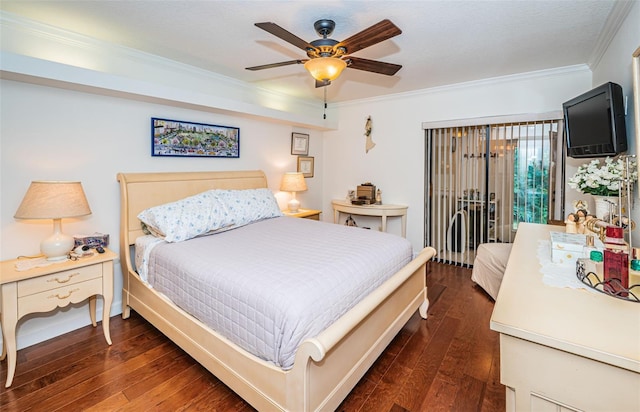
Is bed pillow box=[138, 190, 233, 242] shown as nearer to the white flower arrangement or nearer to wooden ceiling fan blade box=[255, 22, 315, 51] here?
wooden ceiling fan blade box=[255, 22, 315, 51]

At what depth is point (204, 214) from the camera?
270 centimetres

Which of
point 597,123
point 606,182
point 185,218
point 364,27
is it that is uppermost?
point 364,27

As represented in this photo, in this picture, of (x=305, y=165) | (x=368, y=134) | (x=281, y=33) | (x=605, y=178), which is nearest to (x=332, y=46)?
(x=281, y=33)

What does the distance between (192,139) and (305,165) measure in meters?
1.95

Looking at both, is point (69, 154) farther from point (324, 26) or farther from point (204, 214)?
point (324, 26)

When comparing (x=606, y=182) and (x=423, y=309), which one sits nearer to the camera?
(x=606, y=182)

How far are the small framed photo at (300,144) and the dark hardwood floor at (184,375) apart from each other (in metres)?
2.97

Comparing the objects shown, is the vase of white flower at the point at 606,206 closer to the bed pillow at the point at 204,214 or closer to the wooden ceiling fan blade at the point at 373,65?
the wooden ceiling fan blade at the point at 373,65

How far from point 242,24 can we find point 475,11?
163 cm

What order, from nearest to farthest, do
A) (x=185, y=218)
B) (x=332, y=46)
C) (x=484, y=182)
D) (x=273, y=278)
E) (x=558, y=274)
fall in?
(x=558, y=274) → (x=273, y=278) → (x=332, y=46) → (x=185, y=218) → (x=484, y=182)

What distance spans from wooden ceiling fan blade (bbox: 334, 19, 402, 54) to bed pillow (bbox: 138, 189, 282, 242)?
1.75m

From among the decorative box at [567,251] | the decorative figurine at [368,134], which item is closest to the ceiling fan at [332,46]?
the decorative box at [567,251]

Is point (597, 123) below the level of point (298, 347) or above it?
above

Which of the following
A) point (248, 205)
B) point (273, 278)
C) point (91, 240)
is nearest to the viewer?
point (273, 278)
